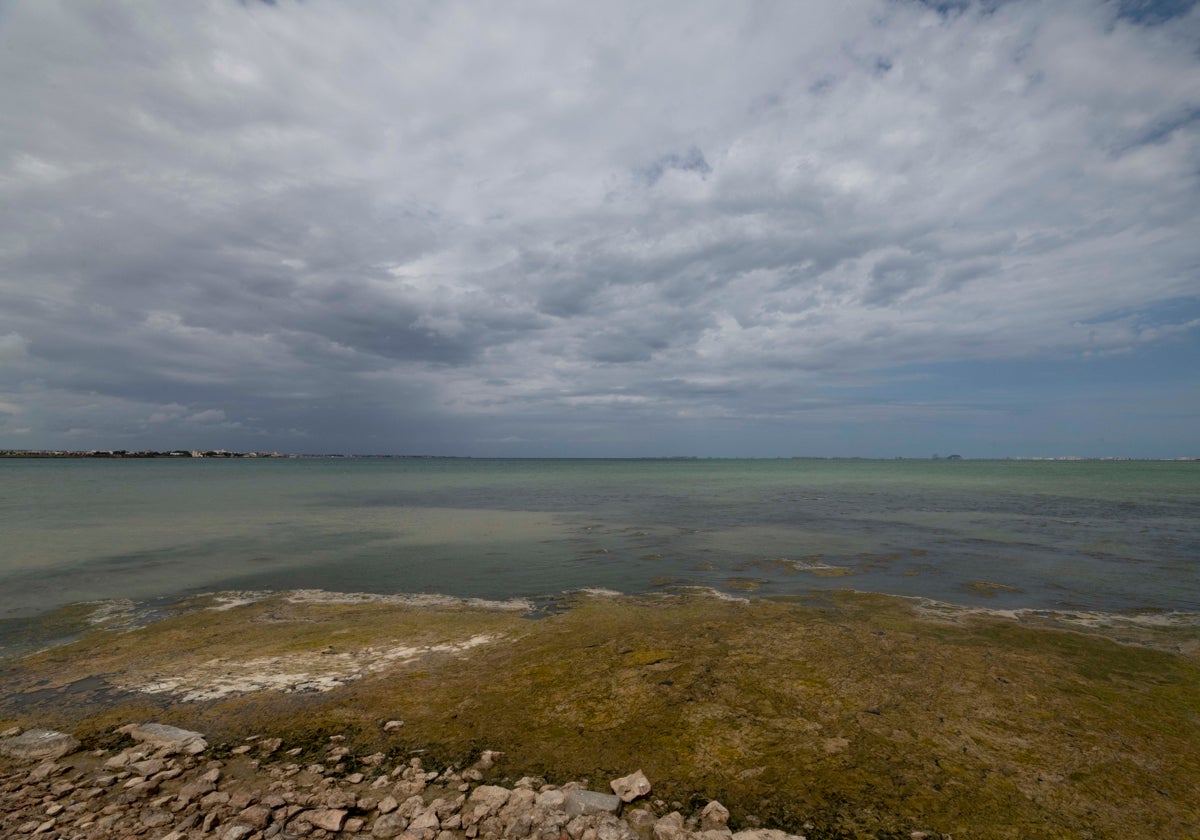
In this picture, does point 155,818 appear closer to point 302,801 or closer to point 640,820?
point 302,801

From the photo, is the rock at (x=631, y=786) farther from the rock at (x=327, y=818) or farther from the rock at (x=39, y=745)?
the rock at (x=39, y=745)

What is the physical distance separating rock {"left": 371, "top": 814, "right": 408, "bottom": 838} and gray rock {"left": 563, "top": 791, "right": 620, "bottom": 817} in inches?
52.7

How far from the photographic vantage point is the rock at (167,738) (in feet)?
19.1

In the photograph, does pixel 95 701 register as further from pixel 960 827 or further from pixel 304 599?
pixel 960 827

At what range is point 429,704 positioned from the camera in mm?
6941

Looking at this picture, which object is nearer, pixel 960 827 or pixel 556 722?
pixel 960 827

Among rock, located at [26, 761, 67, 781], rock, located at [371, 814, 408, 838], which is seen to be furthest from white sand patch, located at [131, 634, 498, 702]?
rock, located at [371, 814, 408, 838]

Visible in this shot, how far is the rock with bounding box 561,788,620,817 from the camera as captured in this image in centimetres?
476

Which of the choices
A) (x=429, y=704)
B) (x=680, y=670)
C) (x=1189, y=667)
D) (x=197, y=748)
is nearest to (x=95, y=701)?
(x=197, y=748)

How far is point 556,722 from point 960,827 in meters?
3.91

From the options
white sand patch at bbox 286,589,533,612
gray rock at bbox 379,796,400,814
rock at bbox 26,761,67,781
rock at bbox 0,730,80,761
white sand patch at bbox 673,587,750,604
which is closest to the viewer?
gray rock at bbox 379,796,400,814

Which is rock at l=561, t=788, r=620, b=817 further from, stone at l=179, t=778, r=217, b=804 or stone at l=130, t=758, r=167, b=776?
stone at l=130, t=758, r=167, b=776

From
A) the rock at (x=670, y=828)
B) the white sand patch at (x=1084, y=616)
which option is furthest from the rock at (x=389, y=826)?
the white sand patch at (x=1084, y=616)

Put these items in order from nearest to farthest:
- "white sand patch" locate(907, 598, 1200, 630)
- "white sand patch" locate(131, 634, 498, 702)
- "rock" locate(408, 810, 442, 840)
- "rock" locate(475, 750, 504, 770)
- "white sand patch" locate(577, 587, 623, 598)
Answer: "rock" locate(408, 810, 442, 840) < "rock" locate(475, 750, 504, 770) < "white sand patch" locate(131, 634, 498, 702) < "white sand patch" locate(907, 598, 1200, 630) < "white sand patch" locate(577, 587, 623, 598)
